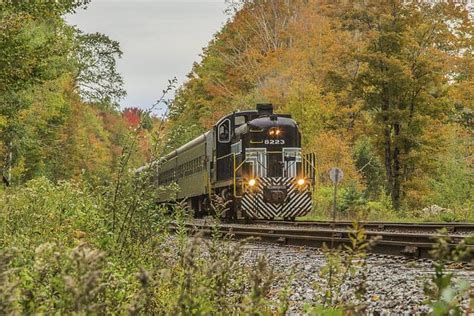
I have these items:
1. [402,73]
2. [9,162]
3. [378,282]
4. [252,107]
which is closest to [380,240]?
[378,282]

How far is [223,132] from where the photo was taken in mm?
23406

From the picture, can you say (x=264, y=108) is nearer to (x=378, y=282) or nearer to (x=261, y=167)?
(x=261, y=167)

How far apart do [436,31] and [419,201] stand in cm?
641

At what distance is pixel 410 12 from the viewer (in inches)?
1148

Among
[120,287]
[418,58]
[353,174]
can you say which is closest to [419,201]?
[353,174]

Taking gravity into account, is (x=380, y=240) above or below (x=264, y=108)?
below

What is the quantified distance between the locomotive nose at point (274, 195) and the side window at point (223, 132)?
9.03 ft

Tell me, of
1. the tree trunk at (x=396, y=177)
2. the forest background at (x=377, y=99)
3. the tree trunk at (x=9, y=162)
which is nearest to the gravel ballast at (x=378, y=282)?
the forest background at (x=377, y=99)

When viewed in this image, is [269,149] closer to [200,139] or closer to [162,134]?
[200,139]

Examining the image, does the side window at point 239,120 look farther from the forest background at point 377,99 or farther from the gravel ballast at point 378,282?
the gravel ballast at point 378,282

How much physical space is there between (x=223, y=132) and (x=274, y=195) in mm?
3175

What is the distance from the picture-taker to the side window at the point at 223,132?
23.3 m

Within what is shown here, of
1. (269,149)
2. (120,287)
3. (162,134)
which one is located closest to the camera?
(120,287)

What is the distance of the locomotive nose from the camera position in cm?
2116
